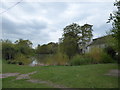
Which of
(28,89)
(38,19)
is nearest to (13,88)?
(28,89)

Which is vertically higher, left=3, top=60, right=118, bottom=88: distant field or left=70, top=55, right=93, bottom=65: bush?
left=70, top=55, right=93, bottom=65: bush

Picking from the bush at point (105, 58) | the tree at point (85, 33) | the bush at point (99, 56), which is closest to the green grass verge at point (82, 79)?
the bush at point (99, 56)

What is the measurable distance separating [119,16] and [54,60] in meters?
10.8

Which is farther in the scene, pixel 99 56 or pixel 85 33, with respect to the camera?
pixel 85 33

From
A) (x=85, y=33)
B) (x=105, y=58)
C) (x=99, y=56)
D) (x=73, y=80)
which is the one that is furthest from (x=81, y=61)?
(x=85, y=33)

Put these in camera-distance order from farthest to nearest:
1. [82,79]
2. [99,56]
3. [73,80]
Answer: [99,56] < [82,79] < [73,80]

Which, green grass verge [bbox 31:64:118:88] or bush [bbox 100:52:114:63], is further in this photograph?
bush [bbox 100:52:114:63]

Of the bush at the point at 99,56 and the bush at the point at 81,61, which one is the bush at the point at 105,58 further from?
the bush at the point at 81,61

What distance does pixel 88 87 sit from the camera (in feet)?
16.4

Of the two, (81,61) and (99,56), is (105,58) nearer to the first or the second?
(99,56)

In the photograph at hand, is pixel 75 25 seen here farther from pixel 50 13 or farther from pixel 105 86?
pixel 105 86

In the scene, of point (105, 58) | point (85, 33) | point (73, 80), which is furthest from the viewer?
point (85, 33)

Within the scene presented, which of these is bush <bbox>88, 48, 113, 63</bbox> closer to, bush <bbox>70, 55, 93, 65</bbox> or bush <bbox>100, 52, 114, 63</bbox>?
bush <bbox>100, 52, 114, 63</bbox>

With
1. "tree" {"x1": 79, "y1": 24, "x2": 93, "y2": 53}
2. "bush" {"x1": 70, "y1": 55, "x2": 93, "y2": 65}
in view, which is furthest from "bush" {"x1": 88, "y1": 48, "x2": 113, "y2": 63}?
"tree" {"x1": 79, "y1": 24, "x2": 93, "y2": 53}
